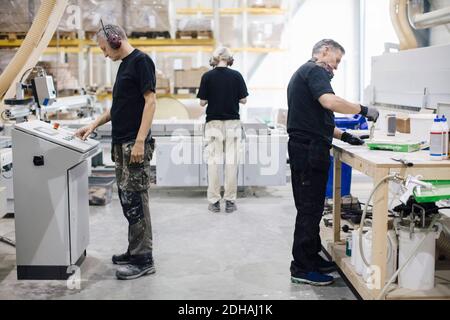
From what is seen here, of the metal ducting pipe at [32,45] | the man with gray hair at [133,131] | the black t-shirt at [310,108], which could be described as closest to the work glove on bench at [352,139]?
the black t-shirt at [310,108]

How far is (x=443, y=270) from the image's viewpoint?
380 centimetres

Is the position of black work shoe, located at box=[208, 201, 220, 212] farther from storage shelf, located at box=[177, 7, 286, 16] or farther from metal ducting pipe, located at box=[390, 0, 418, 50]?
storage shelf, located at box=[177, 7, 286, 16]

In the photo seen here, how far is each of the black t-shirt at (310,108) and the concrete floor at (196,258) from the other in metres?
1.14

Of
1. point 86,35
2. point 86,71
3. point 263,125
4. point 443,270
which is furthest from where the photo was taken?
point 86,71

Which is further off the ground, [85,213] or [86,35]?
[86,35]

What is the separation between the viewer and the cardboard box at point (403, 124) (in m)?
4.87

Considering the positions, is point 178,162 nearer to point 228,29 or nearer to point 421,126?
point 421,126

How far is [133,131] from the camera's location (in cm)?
396

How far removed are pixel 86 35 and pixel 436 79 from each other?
5.93 metres

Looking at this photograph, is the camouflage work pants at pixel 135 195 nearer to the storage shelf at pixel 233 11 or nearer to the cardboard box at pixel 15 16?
the cardboard box at pixel 15 16

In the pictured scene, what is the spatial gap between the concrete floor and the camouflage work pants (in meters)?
0.24

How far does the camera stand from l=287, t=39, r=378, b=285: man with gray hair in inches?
147

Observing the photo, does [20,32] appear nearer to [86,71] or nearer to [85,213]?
[86,71]
